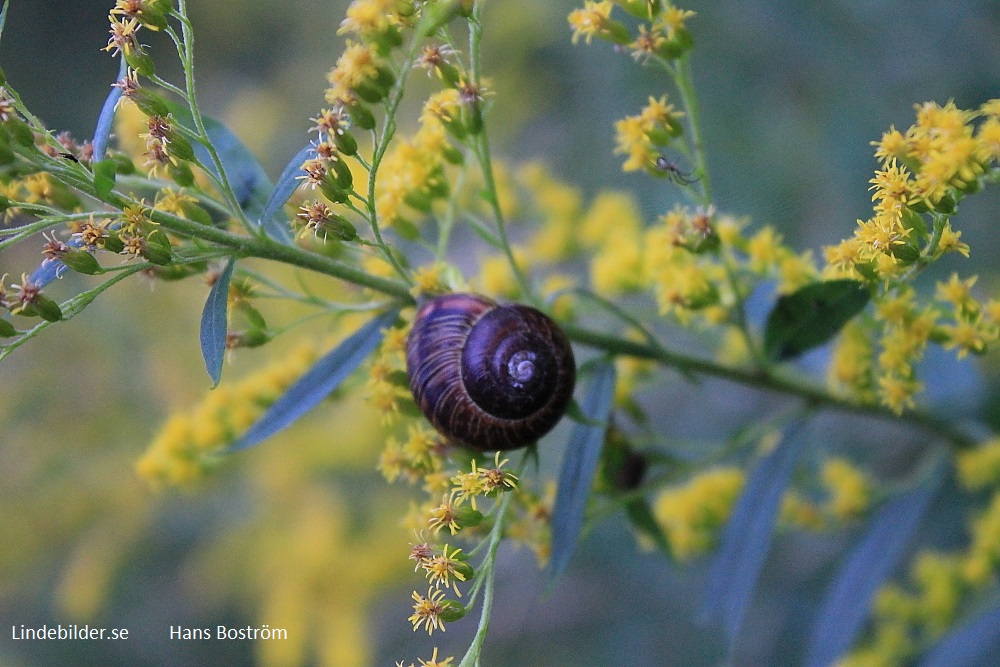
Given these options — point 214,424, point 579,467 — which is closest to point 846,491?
point 579,467

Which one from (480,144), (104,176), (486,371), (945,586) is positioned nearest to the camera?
(104,176)

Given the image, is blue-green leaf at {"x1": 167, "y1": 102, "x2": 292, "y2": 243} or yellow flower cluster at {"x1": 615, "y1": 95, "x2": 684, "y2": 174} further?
yellow flower cluster at {"x1": 615, "y1": 95, "x2": 684, "y2": 174}

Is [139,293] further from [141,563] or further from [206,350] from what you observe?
[206,350]

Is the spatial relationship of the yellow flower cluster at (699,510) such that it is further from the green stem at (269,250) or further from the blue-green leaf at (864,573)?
the green stem at (269,250)

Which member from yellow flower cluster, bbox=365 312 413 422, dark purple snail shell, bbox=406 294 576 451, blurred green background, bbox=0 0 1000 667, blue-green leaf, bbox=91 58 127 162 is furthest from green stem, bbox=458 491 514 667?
blurred green background, bbox=0 0 1000 667

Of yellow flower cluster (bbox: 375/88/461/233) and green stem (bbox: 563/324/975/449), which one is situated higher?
yellow flower cluster (bbox: 375/88/461/233)

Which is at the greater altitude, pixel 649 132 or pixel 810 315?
pixel 649 132

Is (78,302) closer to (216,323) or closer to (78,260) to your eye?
(78,260)

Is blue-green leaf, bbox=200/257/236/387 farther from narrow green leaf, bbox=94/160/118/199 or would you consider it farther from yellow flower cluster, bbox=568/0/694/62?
yellow flower cluster, bbox=568/0/694/62
